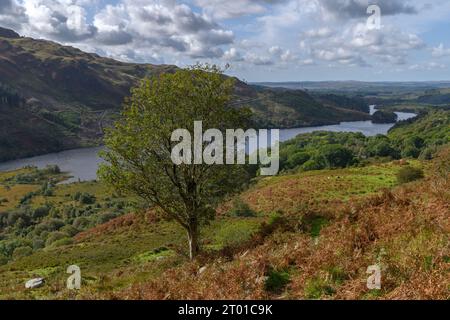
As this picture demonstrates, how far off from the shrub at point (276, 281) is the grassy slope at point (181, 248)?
10.7 inches

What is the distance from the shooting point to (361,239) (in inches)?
548

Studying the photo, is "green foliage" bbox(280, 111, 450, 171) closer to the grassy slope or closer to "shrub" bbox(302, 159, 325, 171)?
"shrub" bbox(302, 159, 325, 171)

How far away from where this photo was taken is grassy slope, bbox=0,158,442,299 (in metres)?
13.0

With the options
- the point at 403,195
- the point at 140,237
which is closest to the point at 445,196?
the point at 403,195

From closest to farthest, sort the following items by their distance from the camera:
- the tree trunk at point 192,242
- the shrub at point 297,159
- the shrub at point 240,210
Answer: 1. the tree trunk at point 192,242
2. the shrub at point 240,210
3. the shrub at point 297,159

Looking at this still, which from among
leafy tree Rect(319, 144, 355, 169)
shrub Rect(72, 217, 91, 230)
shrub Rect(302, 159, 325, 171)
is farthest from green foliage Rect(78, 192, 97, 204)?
leafy tree Rect(319, 144, 355, 169)

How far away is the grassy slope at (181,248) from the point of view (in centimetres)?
1304

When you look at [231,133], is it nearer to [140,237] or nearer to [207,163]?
[207,163]

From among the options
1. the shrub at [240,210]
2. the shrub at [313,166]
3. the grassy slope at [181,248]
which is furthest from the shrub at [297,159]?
the shrub at [240,210]

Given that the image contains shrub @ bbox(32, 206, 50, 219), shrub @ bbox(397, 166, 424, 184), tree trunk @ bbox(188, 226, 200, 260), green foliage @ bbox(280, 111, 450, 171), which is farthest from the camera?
shrub @ bbox(32, 206, 50, 219)

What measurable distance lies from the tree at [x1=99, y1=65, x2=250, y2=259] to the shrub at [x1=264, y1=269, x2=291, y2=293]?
11157 mm

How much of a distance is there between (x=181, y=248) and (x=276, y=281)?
1837 cm

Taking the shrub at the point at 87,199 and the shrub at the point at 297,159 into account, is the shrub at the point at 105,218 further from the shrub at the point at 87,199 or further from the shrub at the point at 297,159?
the shrub at the point at 297,159

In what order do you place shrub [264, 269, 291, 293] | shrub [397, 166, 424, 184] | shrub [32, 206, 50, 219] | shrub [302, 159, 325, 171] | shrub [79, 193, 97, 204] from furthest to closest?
shrub [79, 193, 97, 204] → shrub [32, 206, 50, 219] → shrub [302, 159, 325, 171] → shrub [397, 166, 424, 184] → shrub [264, 269, 291, 293]
